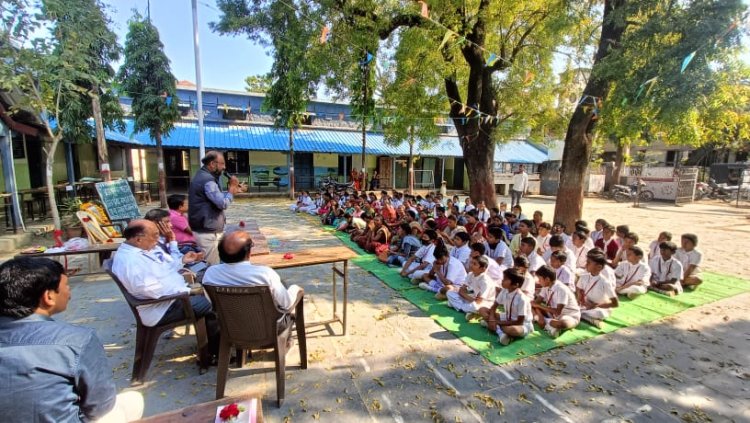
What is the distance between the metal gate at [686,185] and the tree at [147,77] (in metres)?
22.6

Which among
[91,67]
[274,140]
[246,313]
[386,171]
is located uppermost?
[91,67]

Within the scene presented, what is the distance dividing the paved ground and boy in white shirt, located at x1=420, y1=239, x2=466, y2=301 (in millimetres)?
621

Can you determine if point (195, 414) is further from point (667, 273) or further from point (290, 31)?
point (290, 31)

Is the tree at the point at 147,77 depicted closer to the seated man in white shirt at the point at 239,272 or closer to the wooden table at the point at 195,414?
the seated man in white shirt at the point at 239,272

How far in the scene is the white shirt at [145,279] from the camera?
9.66 ft

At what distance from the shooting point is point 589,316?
4.41m

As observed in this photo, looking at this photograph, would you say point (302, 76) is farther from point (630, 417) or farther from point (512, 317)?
point (630, 417)

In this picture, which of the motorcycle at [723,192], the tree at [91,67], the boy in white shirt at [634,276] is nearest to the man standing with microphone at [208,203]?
the tree at [91,67]

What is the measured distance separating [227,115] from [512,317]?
1905cm

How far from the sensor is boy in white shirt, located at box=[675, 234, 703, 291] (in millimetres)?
5617

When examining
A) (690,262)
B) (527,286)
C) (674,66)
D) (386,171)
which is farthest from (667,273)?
(386,171)

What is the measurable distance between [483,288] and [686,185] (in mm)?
19217

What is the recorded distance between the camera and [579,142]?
774 cm

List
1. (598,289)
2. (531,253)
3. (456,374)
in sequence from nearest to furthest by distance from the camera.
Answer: (456,374) < (598,289) < (531,253)
